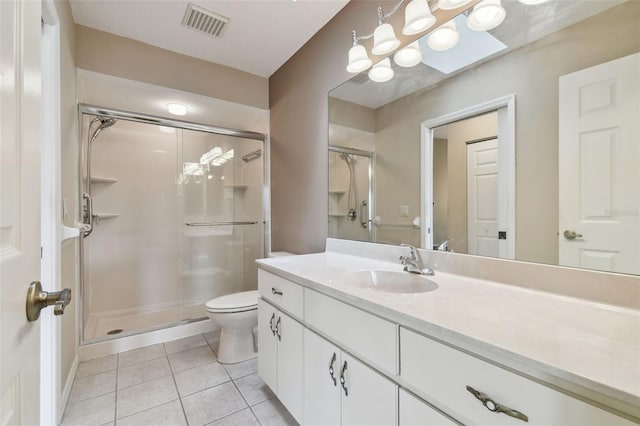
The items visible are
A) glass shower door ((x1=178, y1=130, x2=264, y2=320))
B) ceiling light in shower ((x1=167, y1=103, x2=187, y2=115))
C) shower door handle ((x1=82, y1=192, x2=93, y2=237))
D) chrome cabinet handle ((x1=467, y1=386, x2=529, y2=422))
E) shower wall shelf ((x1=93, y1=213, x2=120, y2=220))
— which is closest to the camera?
chrome cabinet handle ((x1=467, y1=386, x2=529, y2=422))

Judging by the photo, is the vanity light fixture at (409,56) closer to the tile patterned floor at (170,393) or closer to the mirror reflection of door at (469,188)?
the mirror reflection of door at (469,188)

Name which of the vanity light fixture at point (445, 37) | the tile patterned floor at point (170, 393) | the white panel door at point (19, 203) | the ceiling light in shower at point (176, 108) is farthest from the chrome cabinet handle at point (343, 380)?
the ceiling light in shower at point (176, 108)

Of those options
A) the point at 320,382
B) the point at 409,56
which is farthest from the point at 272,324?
the point at 409,56

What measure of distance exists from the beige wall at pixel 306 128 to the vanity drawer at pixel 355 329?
90cm

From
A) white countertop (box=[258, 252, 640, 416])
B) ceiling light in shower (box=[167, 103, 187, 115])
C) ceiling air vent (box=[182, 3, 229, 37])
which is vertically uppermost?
ceiling air vent (box=[182, 3, 229, 37])

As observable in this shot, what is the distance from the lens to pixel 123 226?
2.95 meters

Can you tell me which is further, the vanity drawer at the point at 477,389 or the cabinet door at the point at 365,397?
the cabinet door at the point at 365,397

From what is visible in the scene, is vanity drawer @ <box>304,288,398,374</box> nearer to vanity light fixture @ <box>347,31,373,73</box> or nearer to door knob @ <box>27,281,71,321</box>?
door knob @ <box>27,281,71,321</box>

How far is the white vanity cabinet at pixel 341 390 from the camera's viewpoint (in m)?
0.84

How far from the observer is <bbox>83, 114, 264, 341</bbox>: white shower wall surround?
2.82 m

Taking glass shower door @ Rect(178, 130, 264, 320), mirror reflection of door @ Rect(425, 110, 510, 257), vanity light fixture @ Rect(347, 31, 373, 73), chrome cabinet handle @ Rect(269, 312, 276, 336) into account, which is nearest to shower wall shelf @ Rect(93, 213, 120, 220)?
glass shower door @ Rect(178, 130, 264, 320)

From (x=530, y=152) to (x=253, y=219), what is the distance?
2.56 m

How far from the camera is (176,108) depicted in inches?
103

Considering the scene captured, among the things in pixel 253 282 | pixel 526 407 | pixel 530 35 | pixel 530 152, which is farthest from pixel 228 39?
pixel 526 407
